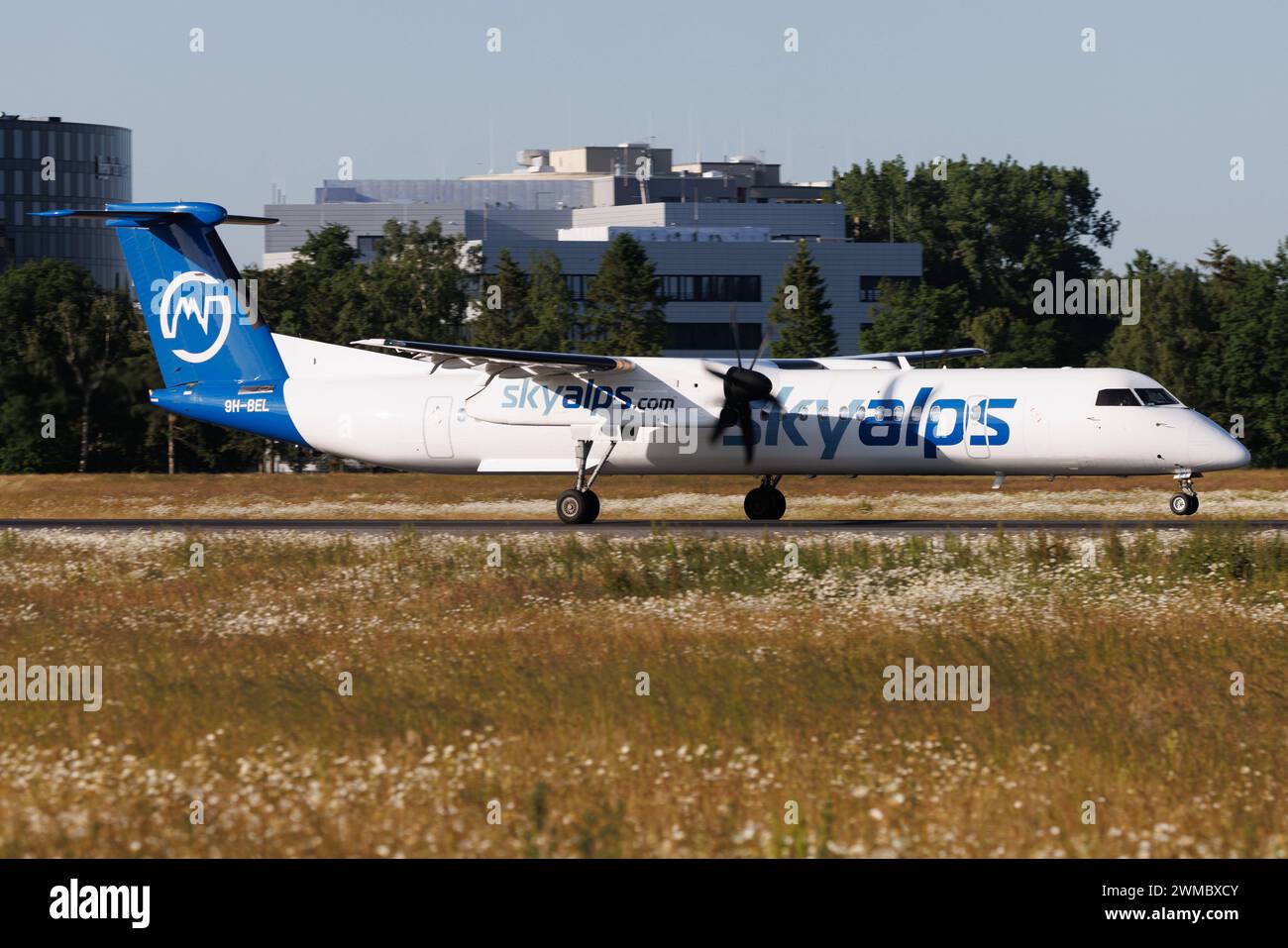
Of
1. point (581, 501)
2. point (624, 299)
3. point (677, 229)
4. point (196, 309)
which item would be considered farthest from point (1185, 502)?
point (677, 229)

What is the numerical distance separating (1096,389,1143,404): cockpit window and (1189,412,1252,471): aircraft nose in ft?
4.08

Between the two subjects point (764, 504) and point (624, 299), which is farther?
point (624, 299)

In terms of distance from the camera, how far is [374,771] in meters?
12.1

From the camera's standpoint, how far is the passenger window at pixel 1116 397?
30.4 m

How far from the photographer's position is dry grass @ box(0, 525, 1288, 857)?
35.9ft

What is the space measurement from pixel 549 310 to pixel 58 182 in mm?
123026

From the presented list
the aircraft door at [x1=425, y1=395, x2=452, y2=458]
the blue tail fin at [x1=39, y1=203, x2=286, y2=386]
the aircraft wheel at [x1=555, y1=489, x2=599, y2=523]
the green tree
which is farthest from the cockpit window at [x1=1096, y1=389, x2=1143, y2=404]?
the green tree

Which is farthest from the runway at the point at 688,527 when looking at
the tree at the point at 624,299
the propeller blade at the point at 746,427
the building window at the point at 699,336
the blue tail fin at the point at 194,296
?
the building window at the point at 699,336

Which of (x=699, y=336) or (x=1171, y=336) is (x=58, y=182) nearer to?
(x=699, y=336)

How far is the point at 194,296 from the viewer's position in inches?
1416

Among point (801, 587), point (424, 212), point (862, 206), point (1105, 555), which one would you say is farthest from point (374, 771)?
point (862, 206)

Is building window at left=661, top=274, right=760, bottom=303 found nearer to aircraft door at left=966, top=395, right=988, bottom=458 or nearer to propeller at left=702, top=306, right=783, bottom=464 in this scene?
propeller at left=702, top=306, right=783, bottom=464

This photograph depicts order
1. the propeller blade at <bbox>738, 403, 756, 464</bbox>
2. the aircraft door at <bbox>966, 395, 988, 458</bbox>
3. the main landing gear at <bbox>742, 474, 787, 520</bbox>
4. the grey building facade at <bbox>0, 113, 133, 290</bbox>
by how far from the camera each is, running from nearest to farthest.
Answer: the aircraft door at <bbox>966, 395, 988, 458</bbox>
the propeller blade at <bbox>738, 403, 756, 464</bbox>
the main landing gear at <bbox>742, 474, 787, 520</bbox>
the grey building facade at <bbox>0, 113, 133, 290</bbox>

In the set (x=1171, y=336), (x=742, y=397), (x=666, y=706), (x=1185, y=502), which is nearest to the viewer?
(x=666, y=706)
